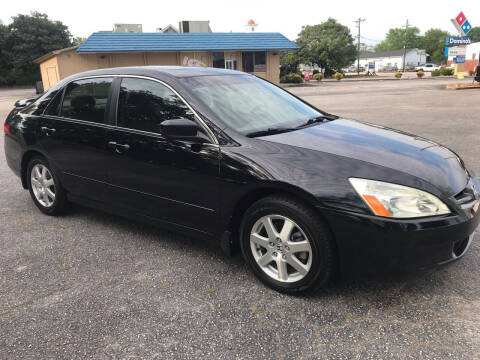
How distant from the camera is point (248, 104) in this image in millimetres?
3473

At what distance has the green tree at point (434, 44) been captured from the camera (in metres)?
111

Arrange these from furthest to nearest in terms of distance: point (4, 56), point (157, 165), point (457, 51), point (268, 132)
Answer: point (4, 56) < point (457, 51) < point (157, 165) < point (268, 132)

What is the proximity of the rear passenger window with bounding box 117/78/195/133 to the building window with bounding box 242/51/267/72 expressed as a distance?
34.5m

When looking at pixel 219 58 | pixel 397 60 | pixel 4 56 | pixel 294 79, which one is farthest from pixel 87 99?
pixel 397 60

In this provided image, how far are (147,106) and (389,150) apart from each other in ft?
6.45

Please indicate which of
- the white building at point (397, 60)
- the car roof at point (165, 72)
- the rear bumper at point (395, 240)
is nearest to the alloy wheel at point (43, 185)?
the car roof at point (165, 72)

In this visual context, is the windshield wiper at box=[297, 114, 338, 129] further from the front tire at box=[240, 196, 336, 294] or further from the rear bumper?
the rear bumper

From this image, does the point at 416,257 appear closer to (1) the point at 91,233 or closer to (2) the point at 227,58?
(1) the point at 91,233

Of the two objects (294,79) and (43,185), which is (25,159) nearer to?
(43,185)

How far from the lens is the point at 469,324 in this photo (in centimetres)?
249

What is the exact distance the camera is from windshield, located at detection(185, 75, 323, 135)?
322 cm

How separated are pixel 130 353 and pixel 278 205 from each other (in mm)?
1249

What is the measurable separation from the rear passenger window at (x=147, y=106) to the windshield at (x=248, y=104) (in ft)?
0.61

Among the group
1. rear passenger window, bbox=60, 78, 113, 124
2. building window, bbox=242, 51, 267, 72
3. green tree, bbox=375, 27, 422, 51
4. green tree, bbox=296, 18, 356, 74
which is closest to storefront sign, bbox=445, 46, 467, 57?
building window, bbox=242, 51, 267, 72
